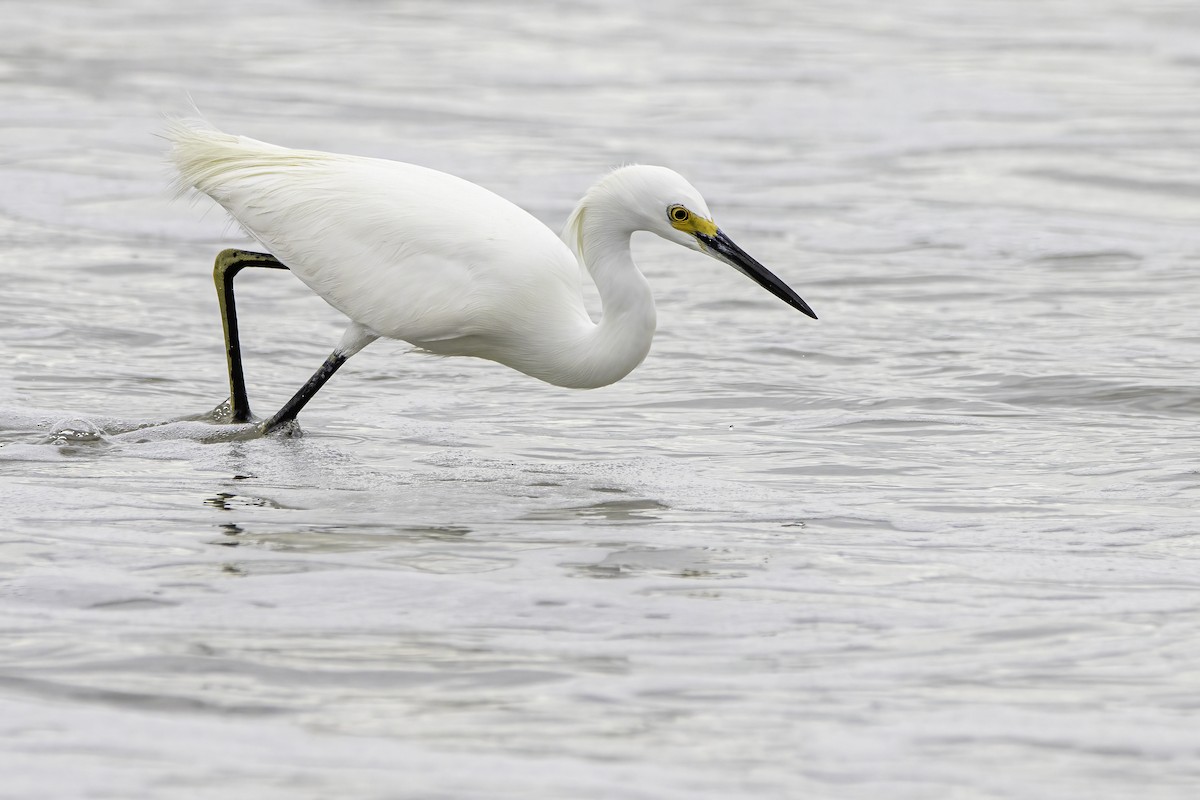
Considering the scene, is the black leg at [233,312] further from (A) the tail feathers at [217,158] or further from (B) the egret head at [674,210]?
(B) the egret head at [674,210]

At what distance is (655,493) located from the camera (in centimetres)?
679

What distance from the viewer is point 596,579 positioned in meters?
5.60

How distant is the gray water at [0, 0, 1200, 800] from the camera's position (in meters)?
4.37

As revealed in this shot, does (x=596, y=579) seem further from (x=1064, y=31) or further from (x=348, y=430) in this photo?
(x=1064, y=31)

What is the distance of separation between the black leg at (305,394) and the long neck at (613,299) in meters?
1.05

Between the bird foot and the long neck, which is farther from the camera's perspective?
the bird foot

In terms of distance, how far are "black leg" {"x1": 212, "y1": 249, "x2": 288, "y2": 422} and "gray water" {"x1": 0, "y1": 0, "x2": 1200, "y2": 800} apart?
26 cm

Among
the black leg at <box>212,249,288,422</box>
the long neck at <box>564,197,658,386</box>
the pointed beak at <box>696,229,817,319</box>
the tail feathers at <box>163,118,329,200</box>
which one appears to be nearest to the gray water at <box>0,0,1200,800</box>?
the black leg at <box>212,249,288,422</box>

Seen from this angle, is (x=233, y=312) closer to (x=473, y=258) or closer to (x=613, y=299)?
(x=473, y=258)

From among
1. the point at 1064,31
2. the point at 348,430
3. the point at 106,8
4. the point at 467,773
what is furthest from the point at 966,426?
the point at 106,8

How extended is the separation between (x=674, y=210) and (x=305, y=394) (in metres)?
1.73

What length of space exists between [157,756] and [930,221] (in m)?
8.97

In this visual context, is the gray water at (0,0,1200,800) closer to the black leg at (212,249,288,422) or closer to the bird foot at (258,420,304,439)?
the bird foot at (258,420,304,439)

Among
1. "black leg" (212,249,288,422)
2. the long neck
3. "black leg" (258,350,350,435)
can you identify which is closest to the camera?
the long neck
